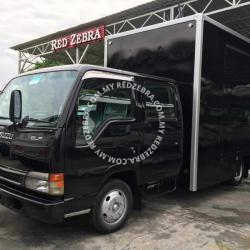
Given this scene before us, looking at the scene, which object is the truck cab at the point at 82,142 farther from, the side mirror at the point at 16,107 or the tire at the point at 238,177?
the tire at the point at 238,177

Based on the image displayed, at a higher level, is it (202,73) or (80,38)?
(80,38)

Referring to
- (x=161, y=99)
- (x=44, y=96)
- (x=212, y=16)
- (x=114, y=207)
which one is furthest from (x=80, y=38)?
(x=114, y=207)

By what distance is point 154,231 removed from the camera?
4859 millimetres

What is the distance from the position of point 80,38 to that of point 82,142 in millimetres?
16841

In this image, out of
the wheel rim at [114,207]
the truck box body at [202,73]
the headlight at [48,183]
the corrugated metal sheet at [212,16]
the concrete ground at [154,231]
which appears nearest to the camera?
the headlight at [48,183]

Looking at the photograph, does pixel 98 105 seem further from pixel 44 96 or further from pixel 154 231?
pixel 154 231

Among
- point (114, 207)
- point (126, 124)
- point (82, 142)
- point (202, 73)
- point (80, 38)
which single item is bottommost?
point (114, 207)

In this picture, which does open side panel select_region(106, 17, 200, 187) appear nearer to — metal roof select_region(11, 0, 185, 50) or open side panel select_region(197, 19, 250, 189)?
open side panel select_region(197, 19, 250, 189)

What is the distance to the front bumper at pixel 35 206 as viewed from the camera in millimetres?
3957

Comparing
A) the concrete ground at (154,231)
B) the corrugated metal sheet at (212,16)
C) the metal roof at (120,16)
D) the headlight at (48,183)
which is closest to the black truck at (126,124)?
the headlight at (48,183)

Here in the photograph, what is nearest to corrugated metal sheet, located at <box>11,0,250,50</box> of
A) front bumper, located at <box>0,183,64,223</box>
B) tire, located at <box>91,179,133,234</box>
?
tire, located at <box>91,179,133,234</box>

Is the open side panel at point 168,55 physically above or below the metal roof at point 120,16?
below

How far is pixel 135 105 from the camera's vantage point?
488 cm

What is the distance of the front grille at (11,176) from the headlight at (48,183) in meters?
0.25
